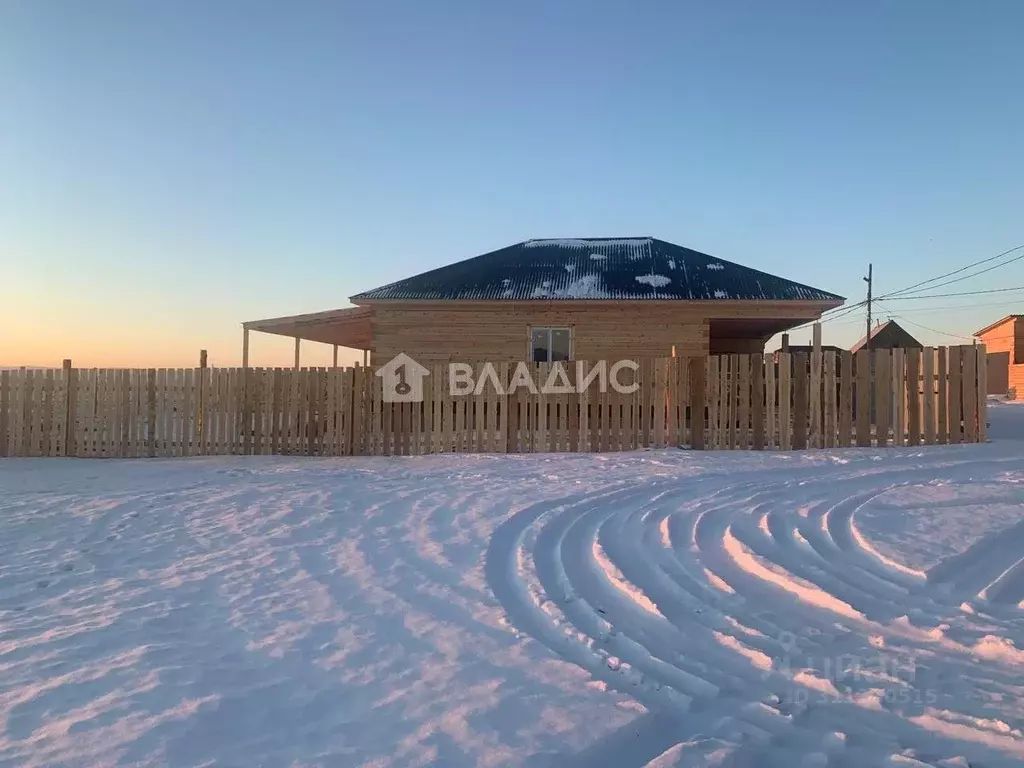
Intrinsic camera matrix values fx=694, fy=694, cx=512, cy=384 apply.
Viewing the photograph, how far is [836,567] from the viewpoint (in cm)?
471

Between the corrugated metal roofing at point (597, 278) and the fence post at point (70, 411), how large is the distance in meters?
6.24

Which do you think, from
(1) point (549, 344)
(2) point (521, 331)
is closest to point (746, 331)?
(1) point (549, 344)

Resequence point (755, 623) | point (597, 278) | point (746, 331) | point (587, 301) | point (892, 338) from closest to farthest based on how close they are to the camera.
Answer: point (755, 623) < point (587, 301) < point (597, 278) < point (746, 331) < point (892, 338)

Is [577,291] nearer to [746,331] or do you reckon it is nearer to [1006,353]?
[746,331]

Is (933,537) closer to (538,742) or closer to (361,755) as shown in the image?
(538,742)

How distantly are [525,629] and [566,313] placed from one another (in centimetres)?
1330

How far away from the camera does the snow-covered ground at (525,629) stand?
2.74 meters

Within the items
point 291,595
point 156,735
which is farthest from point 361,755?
point 291,595

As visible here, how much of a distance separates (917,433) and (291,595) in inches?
386

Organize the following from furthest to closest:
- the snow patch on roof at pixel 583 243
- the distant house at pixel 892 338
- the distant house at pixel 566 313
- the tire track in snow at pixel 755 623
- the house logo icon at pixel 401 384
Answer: the distant house at pixel 892 338 → the snow patch on roof at pixel 583 243 → the distant house at pixel 566 313 → the house logo icon at pixel 401 384 → the tire track in snow at pixel 755 623

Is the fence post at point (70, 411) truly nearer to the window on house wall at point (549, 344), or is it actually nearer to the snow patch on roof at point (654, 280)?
the window on house wall at point (549, 344)

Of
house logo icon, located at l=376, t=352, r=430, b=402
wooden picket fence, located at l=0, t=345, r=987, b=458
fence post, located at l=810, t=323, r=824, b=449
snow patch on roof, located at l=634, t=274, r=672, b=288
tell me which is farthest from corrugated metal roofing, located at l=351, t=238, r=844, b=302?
fence post, located at l=810, t=323, r=824, b=449

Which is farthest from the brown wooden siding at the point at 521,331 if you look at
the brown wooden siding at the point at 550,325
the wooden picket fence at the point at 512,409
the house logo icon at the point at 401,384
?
the house logo icon at the point at 401,384

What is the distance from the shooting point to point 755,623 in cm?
390
